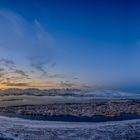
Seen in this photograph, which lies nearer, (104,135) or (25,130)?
(104,135)

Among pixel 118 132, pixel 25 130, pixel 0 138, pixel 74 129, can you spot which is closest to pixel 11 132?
pixel 25 130

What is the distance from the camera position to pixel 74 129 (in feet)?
129

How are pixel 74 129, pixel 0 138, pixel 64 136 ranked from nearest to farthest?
pixel 0 138 < pixel 64 136 < pixel 74 129

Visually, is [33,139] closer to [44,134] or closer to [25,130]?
[44,134]

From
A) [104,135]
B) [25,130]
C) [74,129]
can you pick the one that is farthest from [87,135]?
[25,130]

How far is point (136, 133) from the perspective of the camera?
35.9m

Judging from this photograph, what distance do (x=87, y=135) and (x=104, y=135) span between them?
5.91 ft

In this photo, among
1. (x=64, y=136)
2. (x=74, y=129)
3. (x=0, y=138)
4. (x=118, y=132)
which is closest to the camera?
(x=0, y=138)

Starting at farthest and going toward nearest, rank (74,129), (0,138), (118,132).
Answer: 1. (74,129)
2. (118,132)
3. (0,138)

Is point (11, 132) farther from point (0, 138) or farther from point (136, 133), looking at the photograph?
point (136, 133)

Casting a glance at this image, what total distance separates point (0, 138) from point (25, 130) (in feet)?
23.6

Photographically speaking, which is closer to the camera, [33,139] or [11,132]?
[33,139]

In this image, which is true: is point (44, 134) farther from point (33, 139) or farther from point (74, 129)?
point (74, 129)

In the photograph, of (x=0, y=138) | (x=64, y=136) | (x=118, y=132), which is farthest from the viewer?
(x=118, y=132)
